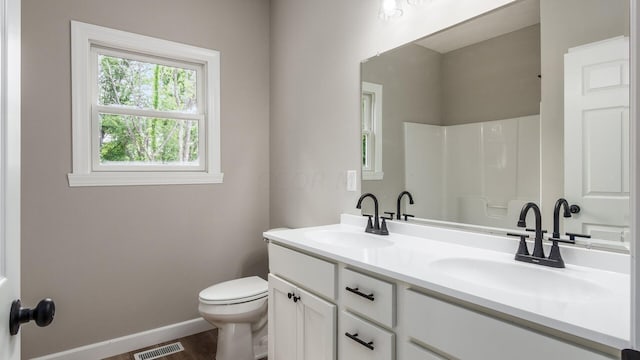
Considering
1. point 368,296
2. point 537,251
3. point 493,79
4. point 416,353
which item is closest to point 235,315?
point 368,296

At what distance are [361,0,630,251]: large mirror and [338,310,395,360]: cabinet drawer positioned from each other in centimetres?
66

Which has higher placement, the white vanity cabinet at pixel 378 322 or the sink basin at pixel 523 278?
the sink basin at pixel 523 278

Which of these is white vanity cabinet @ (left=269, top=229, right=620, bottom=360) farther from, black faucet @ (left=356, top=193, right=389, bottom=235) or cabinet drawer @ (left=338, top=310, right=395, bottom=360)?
black faucet @ (left=356, top=193, right=389, bottom=235)

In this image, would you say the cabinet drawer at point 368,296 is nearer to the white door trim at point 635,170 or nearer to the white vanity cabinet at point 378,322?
the white vanity cabinet at point 378,322

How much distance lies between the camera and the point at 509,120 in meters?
1.40

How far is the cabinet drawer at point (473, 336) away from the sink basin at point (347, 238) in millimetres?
650

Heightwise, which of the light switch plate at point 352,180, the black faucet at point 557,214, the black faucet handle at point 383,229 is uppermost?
the light switch plate at point 352,180

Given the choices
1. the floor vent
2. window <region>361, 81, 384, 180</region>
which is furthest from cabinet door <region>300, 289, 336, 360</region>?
the floor vent

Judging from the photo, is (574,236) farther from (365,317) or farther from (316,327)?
(316,327)

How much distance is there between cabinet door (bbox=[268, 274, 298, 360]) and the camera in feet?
5.27

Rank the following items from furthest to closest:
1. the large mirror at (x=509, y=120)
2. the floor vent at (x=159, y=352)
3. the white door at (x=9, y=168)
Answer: the floor vent at (x=159, y=352) → the large mirror at (x=509, y=120) → the white door at (x=9, y=168)

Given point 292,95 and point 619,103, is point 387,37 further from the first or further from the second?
point 619,103

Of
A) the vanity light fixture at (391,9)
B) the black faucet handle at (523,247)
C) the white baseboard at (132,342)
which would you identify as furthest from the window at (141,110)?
the black faucet handle at (523,247)

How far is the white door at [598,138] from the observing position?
3.56ft
